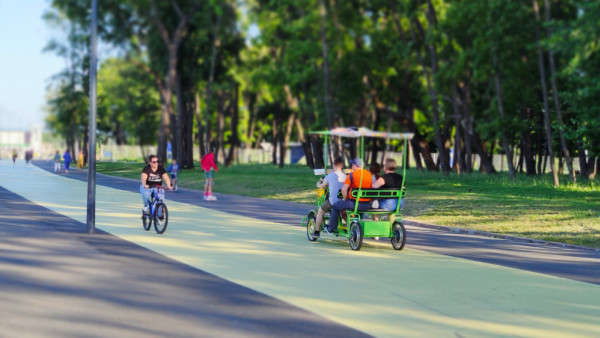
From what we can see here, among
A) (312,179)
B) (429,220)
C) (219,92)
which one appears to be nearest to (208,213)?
(429,220)

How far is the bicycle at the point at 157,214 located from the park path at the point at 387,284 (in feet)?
1.08

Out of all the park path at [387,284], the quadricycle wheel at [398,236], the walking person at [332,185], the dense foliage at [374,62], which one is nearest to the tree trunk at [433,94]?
the dense foliage at [374,62]

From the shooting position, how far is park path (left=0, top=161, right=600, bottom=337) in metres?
8.41

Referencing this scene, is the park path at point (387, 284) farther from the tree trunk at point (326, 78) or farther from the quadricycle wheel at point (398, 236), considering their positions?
the tree trunk at point (326, 78)

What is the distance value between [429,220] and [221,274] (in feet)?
38.7

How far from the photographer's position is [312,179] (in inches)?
1436

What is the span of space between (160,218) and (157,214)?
0.13m

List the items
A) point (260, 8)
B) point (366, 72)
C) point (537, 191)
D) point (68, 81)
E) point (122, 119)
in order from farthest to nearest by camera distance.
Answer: point (122, 119), point (68, 81), point (260, 8), point (366, 72), point (537, 191)

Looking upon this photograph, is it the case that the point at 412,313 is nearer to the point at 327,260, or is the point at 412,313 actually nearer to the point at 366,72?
the point at 327,260

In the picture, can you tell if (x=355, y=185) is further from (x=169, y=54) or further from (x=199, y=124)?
(x=199, y=124)

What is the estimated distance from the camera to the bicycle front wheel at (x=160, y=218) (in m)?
16.8

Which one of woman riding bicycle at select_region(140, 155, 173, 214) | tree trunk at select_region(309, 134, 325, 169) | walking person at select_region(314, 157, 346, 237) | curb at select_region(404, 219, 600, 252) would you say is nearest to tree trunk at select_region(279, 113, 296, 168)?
tree trunk at select_region(309, 134, 325, 169)

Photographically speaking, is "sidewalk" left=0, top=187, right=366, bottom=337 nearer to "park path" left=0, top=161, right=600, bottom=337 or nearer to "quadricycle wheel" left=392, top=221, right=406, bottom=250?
"park path" left=0, top=161, right=600, bottom=337

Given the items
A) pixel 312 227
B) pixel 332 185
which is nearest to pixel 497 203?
pixel 312 227
